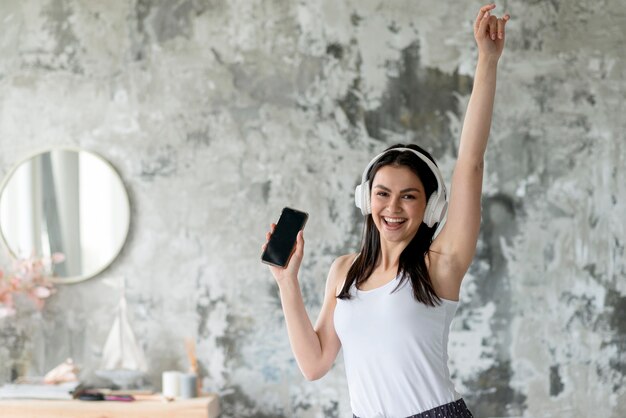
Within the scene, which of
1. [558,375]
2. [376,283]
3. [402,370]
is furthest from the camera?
[558,375]

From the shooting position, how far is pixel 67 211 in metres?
3.43

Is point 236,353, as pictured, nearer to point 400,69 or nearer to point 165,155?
point 165,155

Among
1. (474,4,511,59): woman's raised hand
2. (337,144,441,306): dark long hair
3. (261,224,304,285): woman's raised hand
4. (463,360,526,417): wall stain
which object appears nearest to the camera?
(474,4,511,59): woman's raised hand

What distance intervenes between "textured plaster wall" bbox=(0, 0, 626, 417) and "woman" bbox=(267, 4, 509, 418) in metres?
1.53

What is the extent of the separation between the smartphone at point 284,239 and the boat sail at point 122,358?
1708 millimetres

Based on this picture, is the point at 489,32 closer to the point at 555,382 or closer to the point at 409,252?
the point at 409,252

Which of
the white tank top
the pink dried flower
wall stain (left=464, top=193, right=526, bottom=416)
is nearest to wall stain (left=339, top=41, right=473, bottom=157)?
wall stain (left=464, top=193, right=526, bottom=416)

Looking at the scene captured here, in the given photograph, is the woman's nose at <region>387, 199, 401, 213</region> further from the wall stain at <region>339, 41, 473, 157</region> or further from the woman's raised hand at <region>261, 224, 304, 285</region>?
the wall stain at <region>339, 41, 473, 157</region>

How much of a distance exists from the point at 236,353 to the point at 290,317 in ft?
5.20

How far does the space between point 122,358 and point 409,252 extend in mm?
1925

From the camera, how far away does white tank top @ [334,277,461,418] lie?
170 cm

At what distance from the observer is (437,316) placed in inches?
68.2

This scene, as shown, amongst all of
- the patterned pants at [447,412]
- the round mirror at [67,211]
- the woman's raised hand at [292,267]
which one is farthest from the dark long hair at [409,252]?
the round mirror at [67,211]

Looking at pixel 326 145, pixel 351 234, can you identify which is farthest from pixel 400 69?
pixel 351 234
